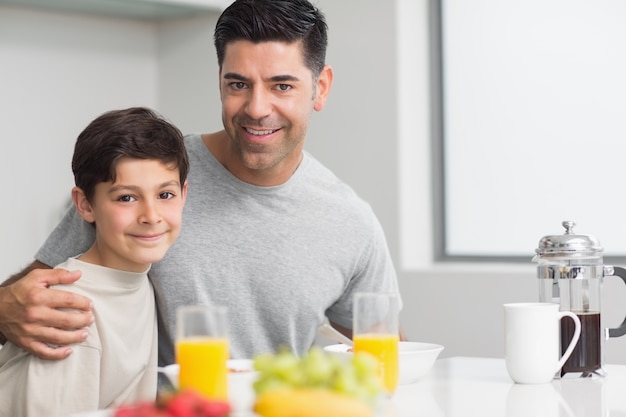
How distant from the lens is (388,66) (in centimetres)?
355

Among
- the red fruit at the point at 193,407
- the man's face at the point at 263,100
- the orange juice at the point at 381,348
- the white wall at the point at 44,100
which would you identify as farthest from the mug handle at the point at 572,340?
Answer: the white wall at the point at 44,100

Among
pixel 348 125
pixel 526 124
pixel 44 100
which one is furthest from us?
pixel 44 100

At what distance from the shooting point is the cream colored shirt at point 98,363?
5.98 ft

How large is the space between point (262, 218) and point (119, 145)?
42 centimetres

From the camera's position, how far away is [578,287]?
77.5 inches

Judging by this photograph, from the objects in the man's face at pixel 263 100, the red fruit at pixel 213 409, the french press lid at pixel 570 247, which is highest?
the man's face at pixel 263 100

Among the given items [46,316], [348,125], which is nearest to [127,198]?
[46,316]

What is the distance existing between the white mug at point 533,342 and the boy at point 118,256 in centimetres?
69

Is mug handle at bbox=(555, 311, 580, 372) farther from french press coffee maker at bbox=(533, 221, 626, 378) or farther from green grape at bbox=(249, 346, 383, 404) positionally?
green grape at bbox=(249, 346, 383, 404)

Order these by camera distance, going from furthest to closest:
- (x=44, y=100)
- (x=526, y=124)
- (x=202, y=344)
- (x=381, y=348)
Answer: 1. (x=44, y=100)
2. (x=526, y=124)
3. (x=381, y=348)
4. (x=202, y=344)

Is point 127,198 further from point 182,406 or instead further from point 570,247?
point 182,406

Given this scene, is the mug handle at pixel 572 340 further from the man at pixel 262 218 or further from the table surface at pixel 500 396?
the man at pixel 262 218

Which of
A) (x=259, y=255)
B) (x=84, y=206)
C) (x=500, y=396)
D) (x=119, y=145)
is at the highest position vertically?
(x=119, y=145)

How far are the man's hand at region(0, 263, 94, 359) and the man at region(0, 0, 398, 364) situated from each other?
28 centimetres
